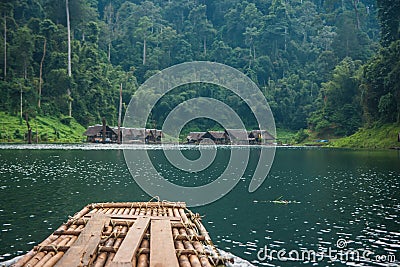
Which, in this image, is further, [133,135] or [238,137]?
[238,137]

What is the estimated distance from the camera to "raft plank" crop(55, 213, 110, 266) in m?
8.91

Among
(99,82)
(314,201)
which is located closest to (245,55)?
(99,82)

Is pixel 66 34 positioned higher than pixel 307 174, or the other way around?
pixel 66 34

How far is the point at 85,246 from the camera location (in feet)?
32.8

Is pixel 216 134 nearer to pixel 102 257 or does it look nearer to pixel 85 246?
pixel 85 246

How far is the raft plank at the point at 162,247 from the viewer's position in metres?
8.84

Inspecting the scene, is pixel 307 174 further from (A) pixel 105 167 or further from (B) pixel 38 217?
(B) pixel 38 217

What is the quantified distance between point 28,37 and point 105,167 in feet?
202

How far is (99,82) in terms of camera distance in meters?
108

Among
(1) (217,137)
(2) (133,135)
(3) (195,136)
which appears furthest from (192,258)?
(3) (195,136)

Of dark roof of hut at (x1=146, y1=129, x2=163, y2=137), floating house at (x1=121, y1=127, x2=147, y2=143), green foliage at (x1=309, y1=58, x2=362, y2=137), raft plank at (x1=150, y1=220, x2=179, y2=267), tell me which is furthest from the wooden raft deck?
dark roof of hut at (x1=146, y1=129, x2=163, y2=137)

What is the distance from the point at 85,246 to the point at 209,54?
14977 cm

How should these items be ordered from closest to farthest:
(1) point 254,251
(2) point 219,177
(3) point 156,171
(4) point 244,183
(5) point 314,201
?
(1) point 254,251 → (5) point 314,201 → (4) point 244,183 → (2) point 219,177 → (3) point 156,171

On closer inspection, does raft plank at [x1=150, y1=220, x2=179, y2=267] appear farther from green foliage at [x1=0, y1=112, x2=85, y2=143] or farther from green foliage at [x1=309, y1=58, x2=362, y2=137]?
green foliage at [x1=309, y1=58, x2=362, y2=137]
